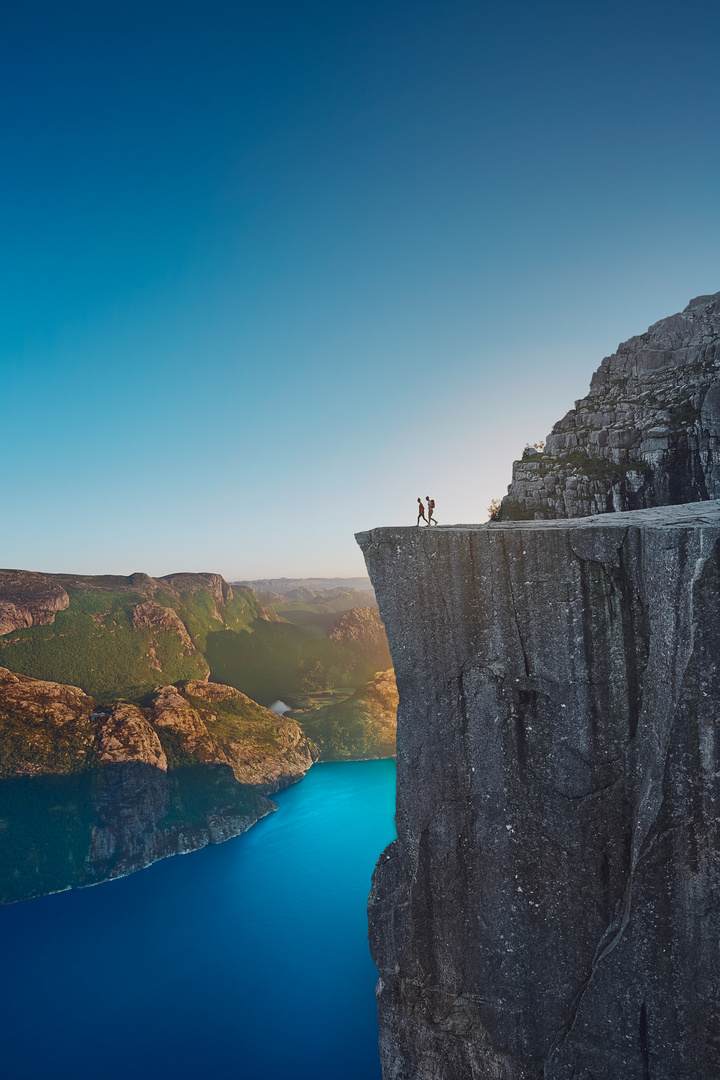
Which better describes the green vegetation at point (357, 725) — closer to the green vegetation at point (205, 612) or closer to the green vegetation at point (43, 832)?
the green vegetation at point (205, 612)

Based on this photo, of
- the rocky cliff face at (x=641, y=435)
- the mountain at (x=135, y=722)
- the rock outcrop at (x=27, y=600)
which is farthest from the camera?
the rock outcrop at (x=27, y=600)

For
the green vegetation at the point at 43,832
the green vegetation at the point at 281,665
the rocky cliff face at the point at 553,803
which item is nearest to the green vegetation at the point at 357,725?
the green vegetation at the point at 281,665

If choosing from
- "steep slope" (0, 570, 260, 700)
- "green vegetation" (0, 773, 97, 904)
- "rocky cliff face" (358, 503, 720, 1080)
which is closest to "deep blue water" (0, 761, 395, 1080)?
"green vegetation" (0, 773, 97, 904)

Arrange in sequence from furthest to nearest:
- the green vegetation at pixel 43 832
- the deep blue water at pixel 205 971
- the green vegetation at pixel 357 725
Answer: the green vegetation at pixel 357 725 → the green vegetation at pixel 43 832 → the deep blue water at pixel 205 971

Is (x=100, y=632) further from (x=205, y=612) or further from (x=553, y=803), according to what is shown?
(x=553, y=803)

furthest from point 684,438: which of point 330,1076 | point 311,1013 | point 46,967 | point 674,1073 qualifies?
point 46,967

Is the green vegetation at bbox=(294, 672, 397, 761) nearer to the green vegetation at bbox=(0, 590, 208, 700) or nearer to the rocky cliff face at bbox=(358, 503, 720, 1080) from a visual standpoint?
the green vegetation at bbox=(0, 590, 208, 700)
